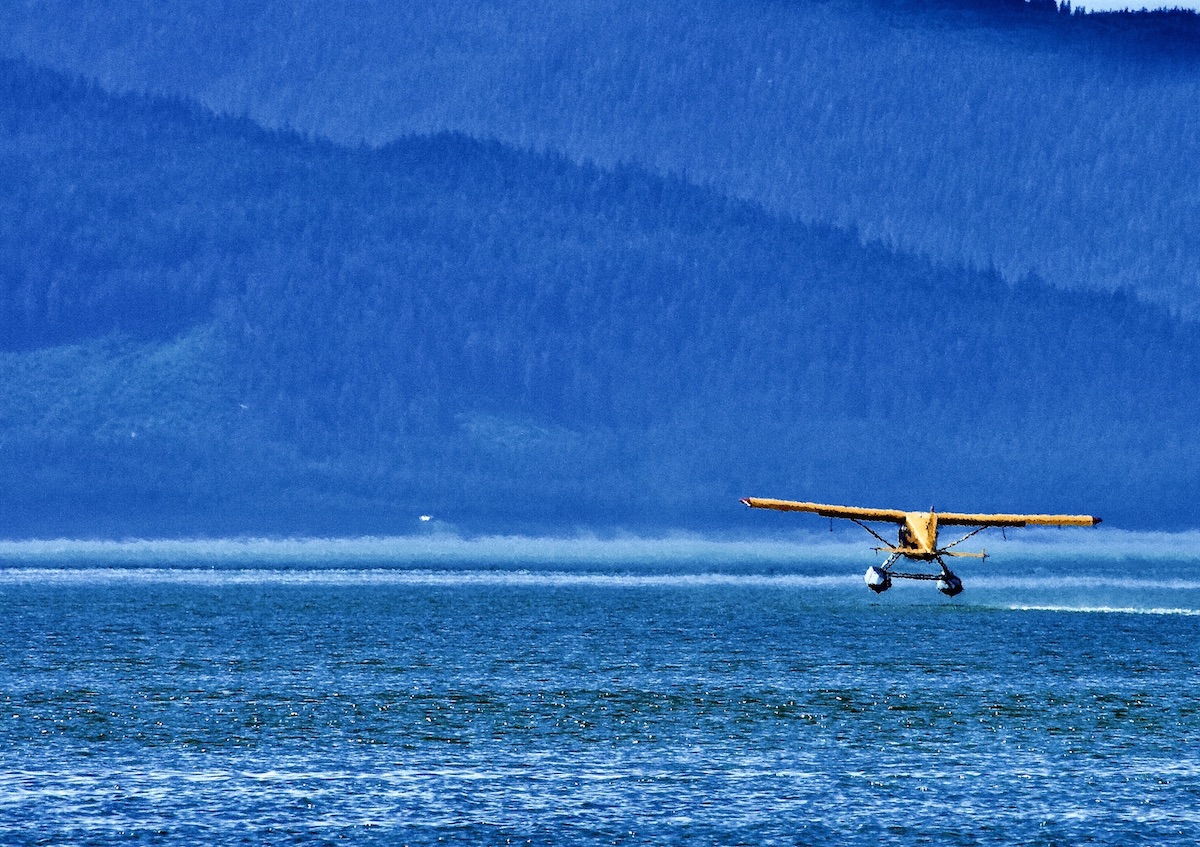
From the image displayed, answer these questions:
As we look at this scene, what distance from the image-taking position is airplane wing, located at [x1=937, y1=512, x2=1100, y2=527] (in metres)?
127

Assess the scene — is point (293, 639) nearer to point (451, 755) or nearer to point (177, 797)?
point (451, 755)

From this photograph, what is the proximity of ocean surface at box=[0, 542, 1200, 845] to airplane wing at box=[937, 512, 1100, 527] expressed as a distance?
13082mm

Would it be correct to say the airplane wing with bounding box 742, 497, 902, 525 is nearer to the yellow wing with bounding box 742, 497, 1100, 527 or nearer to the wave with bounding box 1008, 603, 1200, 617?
the yellow wing with bounding box 742, 497, 1100, 527

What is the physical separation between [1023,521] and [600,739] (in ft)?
281

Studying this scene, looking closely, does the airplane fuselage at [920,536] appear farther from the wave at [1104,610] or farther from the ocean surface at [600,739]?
the wave at [1104,610]

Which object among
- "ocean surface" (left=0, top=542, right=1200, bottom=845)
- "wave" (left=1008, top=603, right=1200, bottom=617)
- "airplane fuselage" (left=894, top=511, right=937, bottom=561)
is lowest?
"ocean surface" (left=0, top=542, right=1200, bottom=845)

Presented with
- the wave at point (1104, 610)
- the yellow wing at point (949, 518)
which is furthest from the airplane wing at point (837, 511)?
the wave at point (1104, 610)

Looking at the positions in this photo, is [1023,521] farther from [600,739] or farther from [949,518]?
[600,739]

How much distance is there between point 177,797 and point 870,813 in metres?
17.8

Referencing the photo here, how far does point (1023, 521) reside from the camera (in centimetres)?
13588

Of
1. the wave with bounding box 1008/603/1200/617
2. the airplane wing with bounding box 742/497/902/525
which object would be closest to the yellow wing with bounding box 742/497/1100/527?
the airplane wing with bounding box 742/497/902/525

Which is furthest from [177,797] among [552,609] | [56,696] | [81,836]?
[552,609]

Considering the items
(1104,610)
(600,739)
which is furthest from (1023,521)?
(600,739)

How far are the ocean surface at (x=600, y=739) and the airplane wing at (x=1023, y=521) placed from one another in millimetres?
13082
